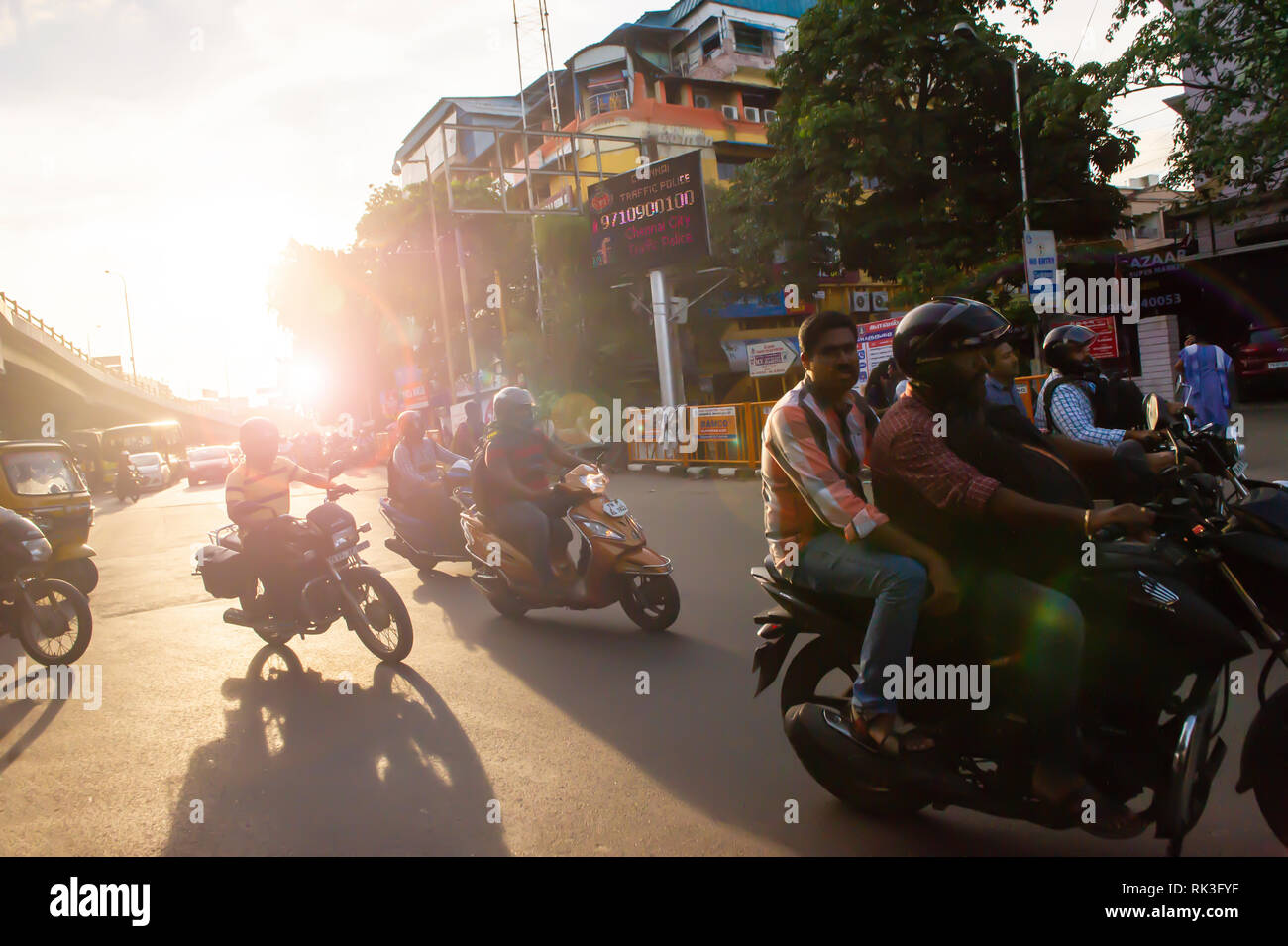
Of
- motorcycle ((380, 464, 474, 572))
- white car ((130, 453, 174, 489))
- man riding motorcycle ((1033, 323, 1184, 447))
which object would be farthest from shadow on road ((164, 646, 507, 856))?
white car ((130, 453, 174, 489))

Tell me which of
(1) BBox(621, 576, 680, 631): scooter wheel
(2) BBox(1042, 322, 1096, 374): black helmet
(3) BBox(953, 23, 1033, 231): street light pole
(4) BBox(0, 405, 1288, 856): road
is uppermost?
(3) BBox(953, 23, 1033, 231): street light pole

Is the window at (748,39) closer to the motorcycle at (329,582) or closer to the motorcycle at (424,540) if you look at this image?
the motorcycle at (424,540)

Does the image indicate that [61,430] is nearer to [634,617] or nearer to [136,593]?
[136,593]

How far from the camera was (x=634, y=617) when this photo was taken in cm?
657

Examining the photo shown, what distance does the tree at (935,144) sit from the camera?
63.4 ft

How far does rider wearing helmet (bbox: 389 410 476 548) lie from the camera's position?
9789 millimetres

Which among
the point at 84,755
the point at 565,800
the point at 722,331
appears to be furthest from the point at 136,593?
the point at 722,331

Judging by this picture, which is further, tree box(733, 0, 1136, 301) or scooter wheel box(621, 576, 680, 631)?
tree box(733, 0, 1136, 301)

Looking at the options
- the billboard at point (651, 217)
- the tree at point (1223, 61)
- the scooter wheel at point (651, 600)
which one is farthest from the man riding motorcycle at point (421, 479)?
the billboard at point (651, 217)

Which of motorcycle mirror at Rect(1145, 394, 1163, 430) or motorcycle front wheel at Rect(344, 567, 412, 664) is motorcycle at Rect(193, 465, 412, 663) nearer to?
motorcycle front wheel at Rect(344, 567, 412, 664)

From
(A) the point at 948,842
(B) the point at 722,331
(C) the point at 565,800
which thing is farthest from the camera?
(B) the point at 722,331

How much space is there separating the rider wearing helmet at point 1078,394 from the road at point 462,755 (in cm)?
154

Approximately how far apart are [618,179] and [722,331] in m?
10.8

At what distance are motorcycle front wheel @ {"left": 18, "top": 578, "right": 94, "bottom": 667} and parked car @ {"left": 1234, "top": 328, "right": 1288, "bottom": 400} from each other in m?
20.7
